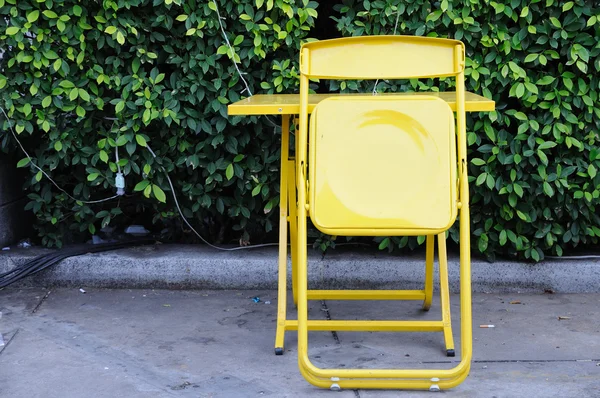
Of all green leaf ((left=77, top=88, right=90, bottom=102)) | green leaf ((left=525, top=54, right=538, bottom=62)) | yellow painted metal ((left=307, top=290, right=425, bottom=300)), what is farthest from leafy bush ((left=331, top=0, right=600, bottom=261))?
green leaf ((left=77, top=88, right=90, bottom=102))

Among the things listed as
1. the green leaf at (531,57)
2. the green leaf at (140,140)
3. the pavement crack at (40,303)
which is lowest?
the pavement crack at (40,303)

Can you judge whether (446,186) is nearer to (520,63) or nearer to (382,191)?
(382,191)

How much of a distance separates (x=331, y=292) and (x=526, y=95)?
1.40 m

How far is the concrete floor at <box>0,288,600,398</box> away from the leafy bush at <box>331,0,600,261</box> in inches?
19.8

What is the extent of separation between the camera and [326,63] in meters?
3.01

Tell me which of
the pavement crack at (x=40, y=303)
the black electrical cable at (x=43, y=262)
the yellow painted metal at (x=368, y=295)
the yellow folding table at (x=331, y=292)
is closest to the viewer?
the yellow folding table at (x=331, y=292)

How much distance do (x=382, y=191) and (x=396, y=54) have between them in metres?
0.51

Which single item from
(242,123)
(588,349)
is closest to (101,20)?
(242,123)

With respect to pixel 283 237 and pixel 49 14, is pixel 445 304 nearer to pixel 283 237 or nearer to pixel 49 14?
pixel 283 237

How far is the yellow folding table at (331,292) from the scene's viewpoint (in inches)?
121

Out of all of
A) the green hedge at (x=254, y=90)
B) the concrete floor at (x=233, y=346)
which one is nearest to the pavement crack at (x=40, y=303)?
the concrete floor at (x=233, y=346)

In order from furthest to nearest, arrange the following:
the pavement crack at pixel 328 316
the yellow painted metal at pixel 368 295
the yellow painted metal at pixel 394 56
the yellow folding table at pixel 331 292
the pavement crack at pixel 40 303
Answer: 1. the pavement crack at pixel 40 303
2. the yellow painted metal at pixel 368 295
3. the pavement crack at pixel 328 316
4. the yellow folding table at pixel 331 292
5. the yellow painted metal at pixel 394 56

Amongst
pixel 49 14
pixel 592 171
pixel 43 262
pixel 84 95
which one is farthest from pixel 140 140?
pixel 592 171

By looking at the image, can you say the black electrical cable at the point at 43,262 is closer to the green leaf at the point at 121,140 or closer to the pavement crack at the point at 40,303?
the pavement crack at the point at 40,303
